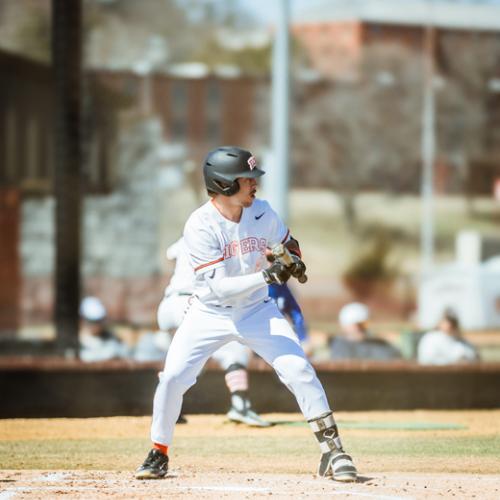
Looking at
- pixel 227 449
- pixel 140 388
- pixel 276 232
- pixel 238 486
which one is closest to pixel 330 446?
pixel 238 486

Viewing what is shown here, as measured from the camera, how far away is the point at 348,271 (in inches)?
2325

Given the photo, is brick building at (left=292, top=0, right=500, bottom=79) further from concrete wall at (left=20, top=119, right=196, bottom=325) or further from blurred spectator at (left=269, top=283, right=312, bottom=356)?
blurred spectator at (left=269, top=283, right=312, bottom=356)

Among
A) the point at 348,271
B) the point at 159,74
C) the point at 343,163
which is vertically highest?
the point at 159,74

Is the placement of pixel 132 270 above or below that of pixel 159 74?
below

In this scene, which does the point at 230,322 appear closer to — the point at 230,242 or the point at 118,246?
the point at 230,242

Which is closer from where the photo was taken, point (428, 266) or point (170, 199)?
point (428, 266)

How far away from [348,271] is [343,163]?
15309 mm

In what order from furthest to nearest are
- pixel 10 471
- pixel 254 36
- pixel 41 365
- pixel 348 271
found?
pixel 254 36, pixel 348 271, pixel 41 365, pixel 10 471

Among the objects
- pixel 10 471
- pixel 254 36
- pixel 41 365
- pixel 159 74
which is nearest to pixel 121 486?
pixel 10 471

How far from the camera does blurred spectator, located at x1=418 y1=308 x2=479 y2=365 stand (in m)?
12.9

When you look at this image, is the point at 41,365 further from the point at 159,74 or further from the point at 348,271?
the point at 159,74

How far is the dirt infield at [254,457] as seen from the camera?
689 centimetres

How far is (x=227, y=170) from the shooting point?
7.23 m

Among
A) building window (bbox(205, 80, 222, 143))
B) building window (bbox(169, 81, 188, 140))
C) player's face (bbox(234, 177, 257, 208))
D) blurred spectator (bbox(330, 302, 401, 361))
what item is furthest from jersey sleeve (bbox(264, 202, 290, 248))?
building window (bbox(205, 80, 222, 143))
